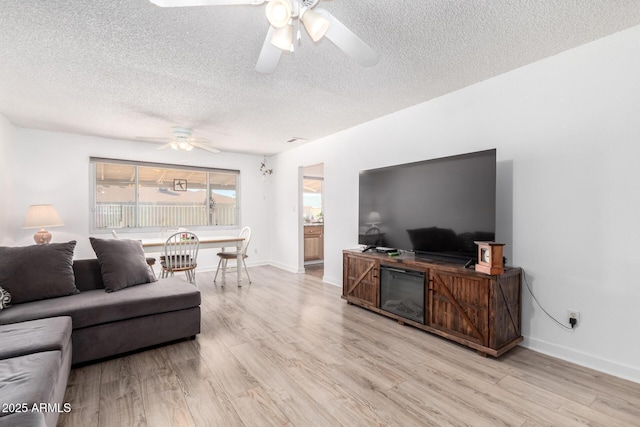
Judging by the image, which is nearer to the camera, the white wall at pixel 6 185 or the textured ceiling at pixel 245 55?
the textured ceiling at pixel 245 55

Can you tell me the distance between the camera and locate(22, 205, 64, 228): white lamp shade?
4.02 m

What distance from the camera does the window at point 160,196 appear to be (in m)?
5.07

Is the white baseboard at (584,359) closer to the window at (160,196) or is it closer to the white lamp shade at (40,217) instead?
the window at (160,196)

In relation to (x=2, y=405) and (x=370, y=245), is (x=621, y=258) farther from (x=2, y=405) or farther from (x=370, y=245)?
(x=2, y=405)

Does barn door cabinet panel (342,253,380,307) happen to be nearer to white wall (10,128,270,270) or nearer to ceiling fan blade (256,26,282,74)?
ceiling fan blade (256,26,282,74)

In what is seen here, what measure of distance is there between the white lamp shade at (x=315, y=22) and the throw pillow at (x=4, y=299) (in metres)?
2.93

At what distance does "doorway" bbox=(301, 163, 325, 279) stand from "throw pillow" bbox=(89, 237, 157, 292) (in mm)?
3105

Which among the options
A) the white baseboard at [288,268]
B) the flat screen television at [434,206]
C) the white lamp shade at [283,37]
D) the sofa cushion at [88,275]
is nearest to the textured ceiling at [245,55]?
the white lamp shade at [283,37]

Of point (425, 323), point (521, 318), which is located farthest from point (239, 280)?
point (521, 318)

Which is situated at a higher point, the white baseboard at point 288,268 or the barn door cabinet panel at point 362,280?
the barn door cabinet panel at point 362,280

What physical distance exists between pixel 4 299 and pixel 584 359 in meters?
4.47

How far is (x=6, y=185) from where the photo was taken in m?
3.96

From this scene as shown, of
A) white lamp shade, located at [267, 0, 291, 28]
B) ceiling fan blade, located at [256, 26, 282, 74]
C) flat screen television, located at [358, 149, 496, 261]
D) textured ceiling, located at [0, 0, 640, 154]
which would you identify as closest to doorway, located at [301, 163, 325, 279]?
flat screen television, located at [358, 149, 496, 261]

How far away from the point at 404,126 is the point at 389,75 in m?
1.04
